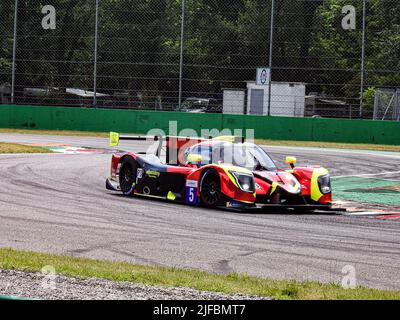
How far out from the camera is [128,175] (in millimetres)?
15211

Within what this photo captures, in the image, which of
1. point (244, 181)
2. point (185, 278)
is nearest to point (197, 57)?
point (244, 181)

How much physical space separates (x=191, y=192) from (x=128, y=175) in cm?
187

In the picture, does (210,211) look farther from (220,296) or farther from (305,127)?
(305,127)

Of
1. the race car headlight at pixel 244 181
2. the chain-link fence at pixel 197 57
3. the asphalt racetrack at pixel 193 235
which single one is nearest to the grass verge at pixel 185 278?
the asphalt racetrack at pixel 193 235

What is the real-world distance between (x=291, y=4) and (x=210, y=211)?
21682 millimetres

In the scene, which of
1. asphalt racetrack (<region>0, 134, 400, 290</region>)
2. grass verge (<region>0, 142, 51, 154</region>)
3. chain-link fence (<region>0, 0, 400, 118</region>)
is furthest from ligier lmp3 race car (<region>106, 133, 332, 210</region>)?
chain-link fence (<region>0, 0, 400, 118</region>)

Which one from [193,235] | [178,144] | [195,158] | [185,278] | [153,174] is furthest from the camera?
[178,144]

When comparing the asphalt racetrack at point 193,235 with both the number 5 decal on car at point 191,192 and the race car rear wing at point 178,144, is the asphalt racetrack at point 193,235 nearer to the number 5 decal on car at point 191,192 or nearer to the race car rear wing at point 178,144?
the number 5 decal on car at point 191,192

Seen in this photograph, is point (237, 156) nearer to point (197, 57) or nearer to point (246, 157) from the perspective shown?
point (246, 157)

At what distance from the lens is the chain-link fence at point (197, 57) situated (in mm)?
32969

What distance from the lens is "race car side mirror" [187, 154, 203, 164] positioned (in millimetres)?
13912

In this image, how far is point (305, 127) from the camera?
108ft

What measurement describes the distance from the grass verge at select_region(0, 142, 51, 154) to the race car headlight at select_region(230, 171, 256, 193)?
1137cm

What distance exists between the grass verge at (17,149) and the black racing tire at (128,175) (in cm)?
850
